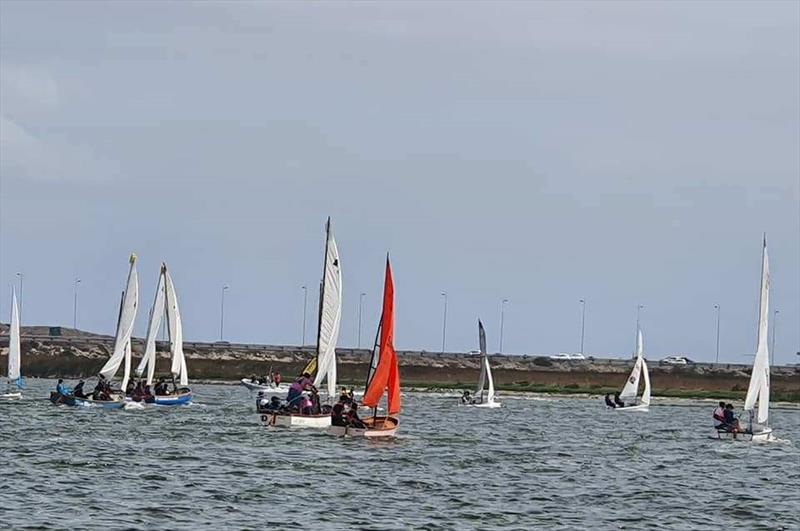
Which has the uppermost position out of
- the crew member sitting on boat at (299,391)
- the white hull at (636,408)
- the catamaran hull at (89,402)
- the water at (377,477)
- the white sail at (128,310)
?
the white sail at (128,310)

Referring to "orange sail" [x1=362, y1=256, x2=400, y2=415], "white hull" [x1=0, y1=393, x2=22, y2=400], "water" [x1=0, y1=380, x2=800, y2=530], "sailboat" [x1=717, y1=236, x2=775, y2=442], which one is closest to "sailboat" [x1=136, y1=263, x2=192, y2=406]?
"white hull" [x1=0, y1=393, x2=22, y2=400]

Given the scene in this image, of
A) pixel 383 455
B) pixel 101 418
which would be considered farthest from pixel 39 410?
pixel 383 455

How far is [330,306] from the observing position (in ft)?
254

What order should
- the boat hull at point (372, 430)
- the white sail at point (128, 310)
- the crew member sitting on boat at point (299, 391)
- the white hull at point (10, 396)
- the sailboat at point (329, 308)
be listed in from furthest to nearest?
the white hull at point (10, 396), the white sail at point (128, 310), the sailboat at point (329, 308), the crew member sitting on boat at point (299, 391), the boat hull at point (372, 430)

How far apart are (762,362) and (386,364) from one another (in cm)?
1861

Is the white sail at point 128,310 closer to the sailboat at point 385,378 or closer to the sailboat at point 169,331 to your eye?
the sailboat at point 169,331

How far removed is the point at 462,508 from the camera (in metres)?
44.6

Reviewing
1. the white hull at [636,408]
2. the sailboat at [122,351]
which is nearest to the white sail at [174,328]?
the sailboat at [122,351]

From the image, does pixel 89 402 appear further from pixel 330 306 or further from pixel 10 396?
pixel 330 306

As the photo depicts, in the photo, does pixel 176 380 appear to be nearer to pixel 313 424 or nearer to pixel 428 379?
pixel 313 424

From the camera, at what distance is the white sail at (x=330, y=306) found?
77.2 m

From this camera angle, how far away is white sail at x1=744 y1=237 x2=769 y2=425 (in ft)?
243

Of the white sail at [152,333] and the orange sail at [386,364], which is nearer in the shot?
the orange sail at [386,364]

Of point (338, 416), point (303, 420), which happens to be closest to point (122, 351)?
point (303, 420)
